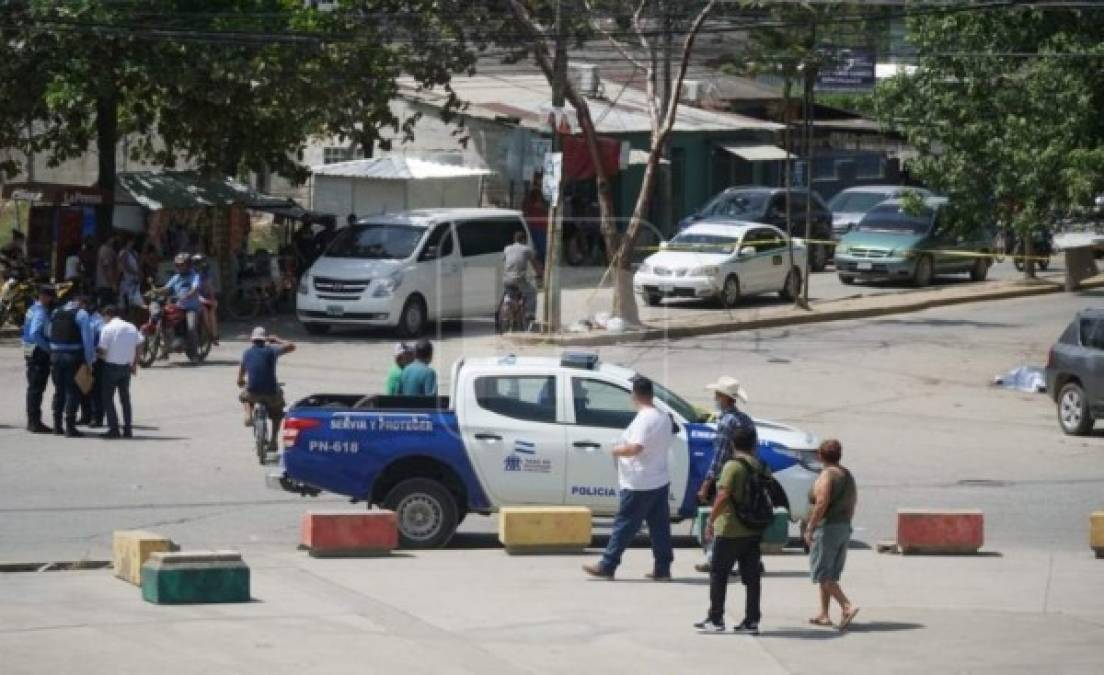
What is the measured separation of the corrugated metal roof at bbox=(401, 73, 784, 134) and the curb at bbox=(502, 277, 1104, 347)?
9219 mm

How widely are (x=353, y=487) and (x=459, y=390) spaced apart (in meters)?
1.20

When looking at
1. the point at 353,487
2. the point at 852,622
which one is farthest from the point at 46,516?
the point at 852,622

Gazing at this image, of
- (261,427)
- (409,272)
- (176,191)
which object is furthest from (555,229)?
(261,427)

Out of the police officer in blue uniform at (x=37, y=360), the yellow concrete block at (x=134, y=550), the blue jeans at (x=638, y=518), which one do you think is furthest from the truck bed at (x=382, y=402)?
the police officer in blue uniform at (x=37, y=360)

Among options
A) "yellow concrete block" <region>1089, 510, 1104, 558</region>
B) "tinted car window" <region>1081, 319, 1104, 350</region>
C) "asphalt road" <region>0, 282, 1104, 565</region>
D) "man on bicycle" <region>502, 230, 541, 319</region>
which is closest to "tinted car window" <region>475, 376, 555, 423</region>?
"asphalt road" <region>0, 282, 1104, 565</region>

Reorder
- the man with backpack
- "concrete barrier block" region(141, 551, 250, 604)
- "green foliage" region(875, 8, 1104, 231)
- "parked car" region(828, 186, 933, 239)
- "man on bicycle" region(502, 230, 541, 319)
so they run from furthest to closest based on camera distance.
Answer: "parked car" region(828, 186, 933, 239) → "green foliage" region(875, 8, 1104, 231) → "man on bicycle" region(502, 230, 541, 319) → "concrete barrier block" region(141, 551, 250, 604) → the man with backpack

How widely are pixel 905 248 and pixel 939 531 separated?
83.1 ft

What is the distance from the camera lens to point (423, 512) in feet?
53.9

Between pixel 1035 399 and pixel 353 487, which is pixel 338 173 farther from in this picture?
pixel 353 487

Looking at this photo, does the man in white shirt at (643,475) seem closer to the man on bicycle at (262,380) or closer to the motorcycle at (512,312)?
the man on bicycle at (262,380)

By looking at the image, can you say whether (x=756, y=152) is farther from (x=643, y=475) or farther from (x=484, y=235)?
(x=643, y=475)

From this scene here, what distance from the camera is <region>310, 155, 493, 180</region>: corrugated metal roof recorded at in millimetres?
40094

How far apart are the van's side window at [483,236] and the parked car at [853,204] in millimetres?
15164

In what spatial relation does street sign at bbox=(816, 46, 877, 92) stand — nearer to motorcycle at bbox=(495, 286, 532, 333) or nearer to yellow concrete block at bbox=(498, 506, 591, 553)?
motorcycle at bbox=(495, 286, 532, 333)
